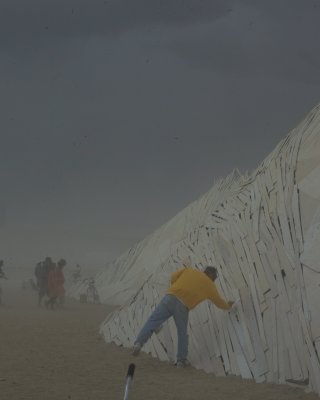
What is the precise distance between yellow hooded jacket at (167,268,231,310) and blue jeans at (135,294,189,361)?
80mm

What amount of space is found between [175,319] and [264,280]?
4.23 feet

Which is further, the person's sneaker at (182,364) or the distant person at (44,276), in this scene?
the distant person at (44,276)

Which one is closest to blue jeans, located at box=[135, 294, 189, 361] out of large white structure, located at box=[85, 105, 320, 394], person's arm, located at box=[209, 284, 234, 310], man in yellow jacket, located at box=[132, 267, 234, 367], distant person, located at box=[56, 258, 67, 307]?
man in yellow jacket, located at box=[132, 267, 234, 367]

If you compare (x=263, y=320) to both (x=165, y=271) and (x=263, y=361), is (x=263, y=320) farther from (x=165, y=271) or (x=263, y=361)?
(x=165, y=271)

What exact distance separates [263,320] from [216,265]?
1830 mm

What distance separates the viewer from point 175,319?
28.7 feet

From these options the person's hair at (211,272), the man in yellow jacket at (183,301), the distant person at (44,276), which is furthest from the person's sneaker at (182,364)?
the distant person at (44,276)

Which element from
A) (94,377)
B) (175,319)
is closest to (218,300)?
(175,319)

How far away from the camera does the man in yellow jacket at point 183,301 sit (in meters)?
8.65

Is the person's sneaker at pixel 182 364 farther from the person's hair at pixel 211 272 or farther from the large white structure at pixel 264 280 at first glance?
the person's hair at pixel 211 272

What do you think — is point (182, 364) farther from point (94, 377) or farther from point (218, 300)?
point (94, 377)

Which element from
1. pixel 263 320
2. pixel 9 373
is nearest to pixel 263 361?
pixel 263 320

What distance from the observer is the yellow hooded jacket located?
8555 mm

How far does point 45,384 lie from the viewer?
7.52 meters
